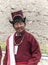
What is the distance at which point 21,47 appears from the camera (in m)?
3.56

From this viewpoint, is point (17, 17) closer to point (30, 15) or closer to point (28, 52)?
point (28, 52)

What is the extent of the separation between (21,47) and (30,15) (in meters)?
4.34

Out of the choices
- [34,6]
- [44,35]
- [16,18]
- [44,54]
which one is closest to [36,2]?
[34,6]

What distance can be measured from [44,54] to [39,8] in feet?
7.40

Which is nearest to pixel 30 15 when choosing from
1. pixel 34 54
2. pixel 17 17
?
pixel 17 17

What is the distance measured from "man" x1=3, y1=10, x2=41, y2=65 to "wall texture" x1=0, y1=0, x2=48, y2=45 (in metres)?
3.50

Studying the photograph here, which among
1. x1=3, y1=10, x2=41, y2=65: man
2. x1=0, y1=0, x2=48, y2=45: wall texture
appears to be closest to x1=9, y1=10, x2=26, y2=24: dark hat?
x1=3, y1=10, x2=41, y2=65: man

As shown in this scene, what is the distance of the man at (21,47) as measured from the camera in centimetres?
350

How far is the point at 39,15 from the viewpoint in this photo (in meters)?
7.90

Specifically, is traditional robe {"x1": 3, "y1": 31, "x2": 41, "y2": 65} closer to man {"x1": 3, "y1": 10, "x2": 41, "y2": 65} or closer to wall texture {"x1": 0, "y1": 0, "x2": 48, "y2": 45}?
man {"x1": 3, "y1": 10, "x2": 41, "y2": 65}

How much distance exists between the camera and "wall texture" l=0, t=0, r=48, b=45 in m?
7.40

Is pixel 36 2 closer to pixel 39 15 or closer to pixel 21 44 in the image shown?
pixel 39 15

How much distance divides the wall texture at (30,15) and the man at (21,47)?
11.5ft

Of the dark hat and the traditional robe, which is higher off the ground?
the dark hat
